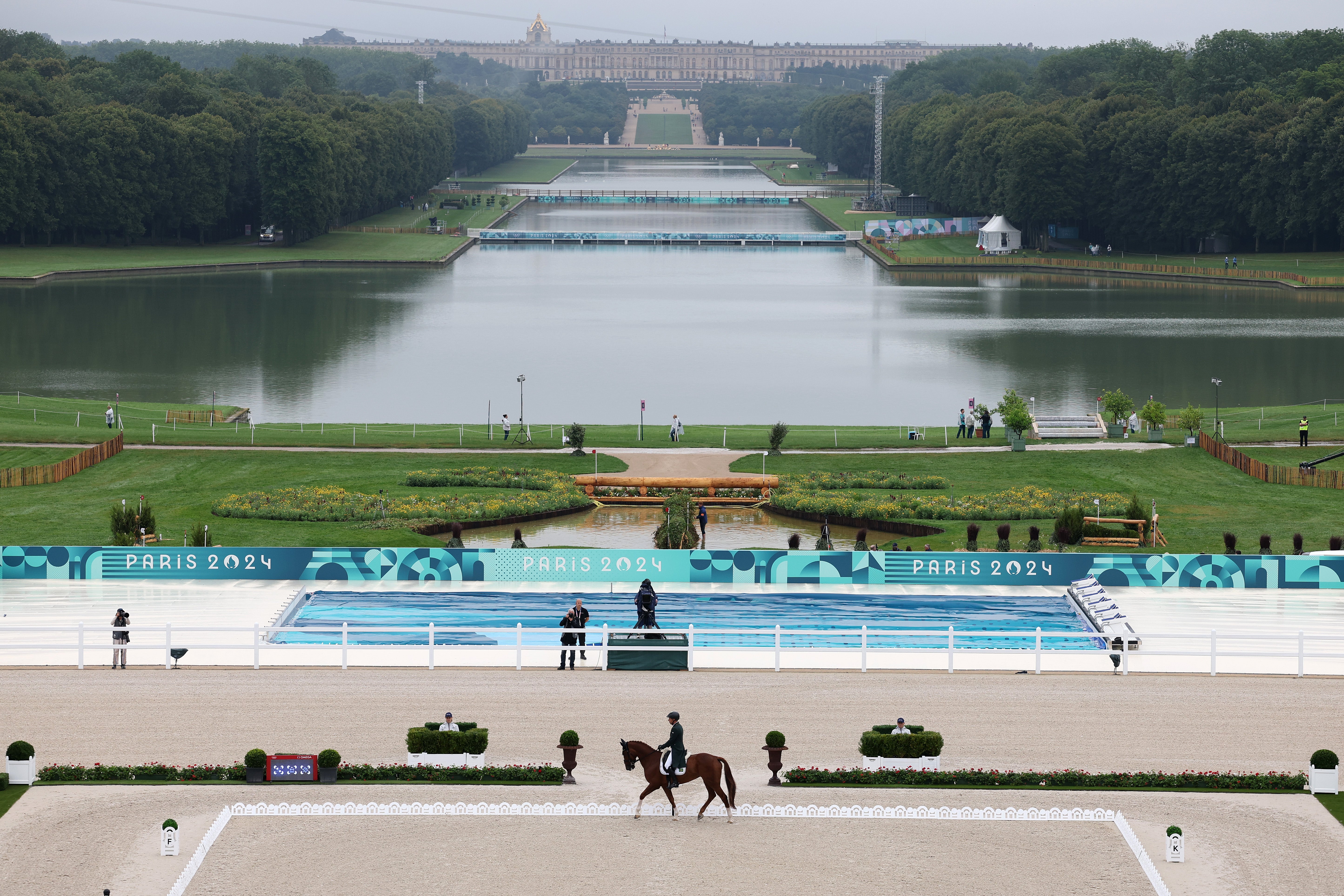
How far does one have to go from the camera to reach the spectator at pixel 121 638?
30.3 meters

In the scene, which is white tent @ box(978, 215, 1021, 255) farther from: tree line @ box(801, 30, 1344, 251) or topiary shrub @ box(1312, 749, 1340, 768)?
topiary shrub @ box(1312, 749, 1340, 768)

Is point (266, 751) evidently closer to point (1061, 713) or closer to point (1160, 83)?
point (1061, 713)

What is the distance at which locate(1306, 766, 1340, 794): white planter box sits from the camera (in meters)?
23.7

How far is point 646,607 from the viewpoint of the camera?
3250 cm

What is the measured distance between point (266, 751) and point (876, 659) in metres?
12.4

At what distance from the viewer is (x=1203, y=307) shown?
112688 millimetres

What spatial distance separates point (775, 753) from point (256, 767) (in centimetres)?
759

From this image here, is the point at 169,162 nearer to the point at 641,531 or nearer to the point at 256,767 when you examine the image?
the point at 641,531

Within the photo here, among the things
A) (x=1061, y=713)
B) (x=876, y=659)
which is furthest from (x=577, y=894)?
(x=876, y=659)

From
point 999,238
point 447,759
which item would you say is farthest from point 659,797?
point 999,238

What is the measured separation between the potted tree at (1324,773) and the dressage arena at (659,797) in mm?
422

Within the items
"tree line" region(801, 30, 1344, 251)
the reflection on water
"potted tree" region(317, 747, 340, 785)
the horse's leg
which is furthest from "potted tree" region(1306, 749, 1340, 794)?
"tree line" region(801, 30, 1344, 251)

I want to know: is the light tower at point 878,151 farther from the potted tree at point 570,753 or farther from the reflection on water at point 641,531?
the potted tree at point 570,753

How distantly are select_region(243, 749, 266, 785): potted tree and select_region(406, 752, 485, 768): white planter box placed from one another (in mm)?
2114
